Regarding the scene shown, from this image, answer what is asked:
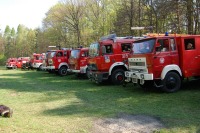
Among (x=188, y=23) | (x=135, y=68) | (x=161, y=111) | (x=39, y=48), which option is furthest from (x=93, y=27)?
(x=161, y=111)

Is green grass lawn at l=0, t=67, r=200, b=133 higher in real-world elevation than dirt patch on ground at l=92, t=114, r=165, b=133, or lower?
higher

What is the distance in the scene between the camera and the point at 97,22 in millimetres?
48031

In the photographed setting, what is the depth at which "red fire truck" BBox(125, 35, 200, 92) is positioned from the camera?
1125cm

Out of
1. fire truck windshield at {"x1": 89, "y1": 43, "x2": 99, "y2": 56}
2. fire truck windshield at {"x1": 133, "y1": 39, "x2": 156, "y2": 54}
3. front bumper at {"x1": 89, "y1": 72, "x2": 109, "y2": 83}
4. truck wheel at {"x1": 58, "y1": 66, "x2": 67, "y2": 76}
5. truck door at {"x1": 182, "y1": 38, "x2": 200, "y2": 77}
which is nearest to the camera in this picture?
fire truck windshield at {"x1": 133, "y1": 39, "x2": 156, "y2": 54}

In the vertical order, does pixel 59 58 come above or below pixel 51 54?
below

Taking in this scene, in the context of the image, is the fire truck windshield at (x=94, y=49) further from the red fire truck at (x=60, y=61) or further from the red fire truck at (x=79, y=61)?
the red fire truck at (x=60, y=61)

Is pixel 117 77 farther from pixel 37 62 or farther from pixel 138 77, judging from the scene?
pixel 37 62

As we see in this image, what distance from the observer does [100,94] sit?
39.9 ft

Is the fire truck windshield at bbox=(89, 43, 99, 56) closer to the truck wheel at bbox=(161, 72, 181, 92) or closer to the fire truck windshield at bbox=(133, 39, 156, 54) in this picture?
the fire truck windshield at bbox=(133, 39, 156, 54)

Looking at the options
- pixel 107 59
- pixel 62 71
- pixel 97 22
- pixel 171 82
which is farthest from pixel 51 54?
pixel 97 22

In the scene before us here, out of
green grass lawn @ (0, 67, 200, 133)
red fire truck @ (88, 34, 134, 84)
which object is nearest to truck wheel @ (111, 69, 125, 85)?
red fire truck @ (88, 34, 134, 84)

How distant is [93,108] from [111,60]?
5.65 metres

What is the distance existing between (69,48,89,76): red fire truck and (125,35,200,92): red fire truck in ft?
23.0

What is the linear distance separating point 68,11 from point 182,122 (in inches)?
1753
